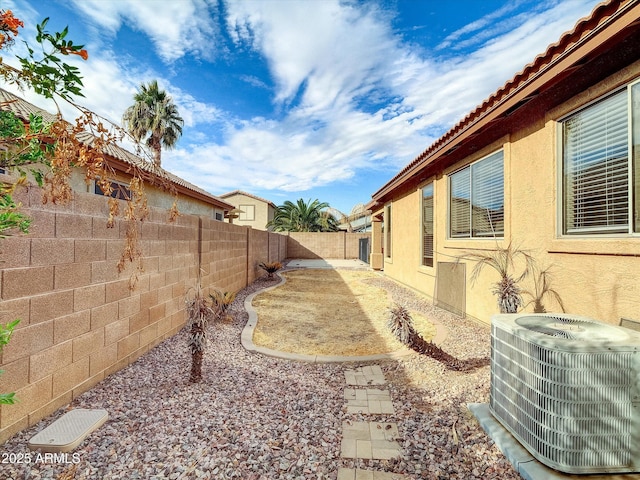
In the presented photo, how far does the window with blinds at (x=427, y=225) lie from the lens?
845 cm

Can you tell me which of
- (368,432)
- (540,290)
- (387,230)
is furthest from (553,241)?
(387,230)

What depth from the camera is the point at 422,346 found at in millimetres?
4648

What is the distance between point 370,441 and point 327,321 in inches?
158

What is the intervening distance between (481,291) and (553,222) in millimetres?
2116

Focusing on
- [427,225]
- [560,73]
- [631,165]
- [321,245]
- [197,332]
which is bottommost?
[197,332]

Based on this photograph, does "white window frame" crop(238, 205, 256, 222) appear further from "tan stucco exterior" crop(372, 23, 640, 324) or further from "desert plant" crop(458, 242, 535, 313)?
"desert plant" crop(458, 242, 535, 313)

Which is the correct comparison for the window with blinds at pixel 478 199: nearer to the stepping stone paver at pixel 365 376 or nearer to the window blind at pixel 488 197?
the window blind at pixel 488 197

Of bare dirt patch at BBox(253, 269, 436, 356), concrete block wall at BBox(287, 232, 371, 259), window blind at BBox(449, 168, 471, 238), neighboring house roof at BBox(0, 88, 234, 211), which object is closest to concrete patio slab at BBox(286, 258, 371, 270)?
concrete block wall at BBox(287, 232, 371, 259)

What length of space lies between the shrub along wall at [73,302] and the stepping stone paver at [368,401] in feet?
9.18

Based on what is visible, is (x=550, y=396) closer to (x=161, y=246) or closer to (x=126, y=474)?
(x=126, y=474)

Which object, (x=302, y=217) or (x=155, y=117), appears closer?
(x=155, y=117)

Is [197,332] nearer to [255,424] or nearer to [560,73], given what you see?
[255,424]

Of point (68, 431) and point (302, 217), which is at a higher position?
point (302, 217)

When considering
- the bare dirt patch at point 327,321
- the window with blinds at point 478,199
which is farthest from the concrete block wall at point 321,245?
the window with blinds at point 478,199
